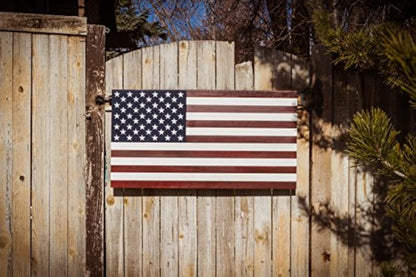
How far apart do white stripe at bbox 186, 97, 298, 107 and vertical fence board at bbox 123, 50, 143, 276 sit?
501mm

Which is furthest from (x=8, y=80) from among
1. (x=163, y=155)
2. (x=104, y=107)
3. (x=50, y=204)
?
(x=163, y=155)

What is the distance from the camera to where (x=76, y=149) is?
266 cm

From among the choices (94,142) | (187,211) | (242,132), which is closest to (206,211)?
(187,211)

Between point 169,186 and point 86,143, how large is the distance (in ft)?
2.52

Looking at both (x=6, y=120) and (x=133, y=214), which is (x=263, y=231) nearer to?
(x=133, y=214)

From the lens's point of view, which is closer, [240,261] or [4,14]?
[4,14]

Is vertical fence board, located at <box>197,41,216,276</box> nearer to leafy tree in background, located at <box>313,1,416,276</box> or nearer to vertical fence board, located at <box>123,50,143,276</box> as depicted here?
vertical fence board, located at <box>123,50,143,276</box>

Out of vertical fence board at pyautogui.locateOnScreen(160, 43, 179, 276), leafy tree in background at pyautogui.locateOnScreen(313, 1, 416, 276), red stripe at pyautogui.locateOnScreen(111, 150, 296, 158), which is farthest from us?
vertical fence board at pyautogui.locateOnScreen(160, 43, 179, 276)

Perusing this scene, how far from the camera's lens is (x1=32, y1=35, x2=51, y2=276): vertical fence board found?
8.63 ft

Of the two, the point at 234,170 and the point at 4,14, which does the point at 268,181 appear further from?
the point at 4,14

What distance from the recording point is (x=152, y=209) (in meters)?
2.71

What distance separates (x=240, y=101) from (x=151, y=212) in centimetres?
118

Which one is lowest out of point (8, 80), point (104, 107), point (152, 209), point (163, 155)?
point (152, 209)

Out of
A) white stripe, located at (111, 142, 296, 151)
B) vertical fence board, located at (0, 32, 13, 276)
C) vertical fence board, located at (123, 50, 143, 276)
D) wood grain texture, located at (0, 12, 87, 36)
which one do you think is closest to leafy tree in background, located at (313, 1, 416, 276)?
white stripe, located at (111, 142, 296, 151)
